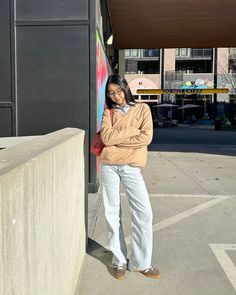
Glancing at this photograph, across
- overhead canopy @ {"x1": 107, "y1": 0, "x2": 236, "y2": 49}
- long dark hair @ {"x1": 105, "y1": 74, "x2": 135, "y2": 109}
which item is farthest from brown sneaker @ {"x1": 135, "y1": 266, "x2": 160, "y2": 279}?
overhead canopy @ {"x1": 107, "y1": 0, "x2": 236, "y2": 49}

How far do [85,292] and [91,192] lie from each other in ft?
11.5

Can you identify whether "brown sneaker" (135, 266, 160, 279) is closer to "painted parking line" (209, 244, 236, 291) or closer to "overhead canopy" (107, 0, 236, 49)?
"painted parking line" (209, 244, 236, 291)

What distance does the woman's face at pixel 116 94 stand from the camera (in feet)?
11.7

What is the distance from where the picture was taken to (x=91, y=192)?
689 cm

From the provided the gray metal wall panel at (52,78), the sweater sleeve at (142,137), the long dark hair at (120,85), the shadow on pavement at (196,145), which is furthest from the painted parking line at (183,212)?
the shadow on pavement at (196,145)

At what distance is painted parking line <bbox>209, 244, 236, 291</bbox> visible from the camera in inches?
146

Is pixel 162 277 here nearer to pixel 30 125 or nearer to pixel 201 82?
pixel 30 125

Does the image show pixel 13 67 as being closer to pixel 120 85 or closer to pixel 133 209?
pixel 120 85

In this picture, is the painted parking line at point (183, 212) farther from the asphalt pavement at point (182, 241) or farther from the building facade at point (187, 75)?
the building facade at point (187, 75)

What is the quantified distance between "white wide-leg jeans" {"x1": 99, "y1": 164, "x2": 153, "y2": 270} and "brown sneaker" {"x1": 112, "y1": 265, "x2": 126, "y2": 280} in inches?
1.4

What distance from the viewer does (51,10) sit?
264 inches

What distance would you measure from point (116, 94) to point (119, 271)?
5.09ft

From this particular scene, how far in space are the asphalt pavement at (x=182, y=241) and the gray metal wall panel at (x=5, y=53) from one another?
2252mm

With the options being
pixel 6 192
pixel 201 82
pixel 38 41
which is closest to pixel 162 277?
pixel 6 192
